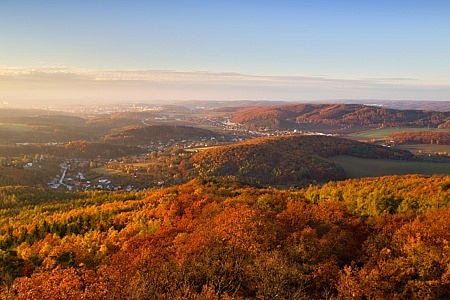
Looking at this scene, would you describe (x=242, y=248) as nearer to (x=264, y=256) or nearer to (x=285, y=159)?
(x=264, y=256)

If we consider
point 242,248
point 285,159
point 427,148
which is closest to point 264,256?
point 242,248

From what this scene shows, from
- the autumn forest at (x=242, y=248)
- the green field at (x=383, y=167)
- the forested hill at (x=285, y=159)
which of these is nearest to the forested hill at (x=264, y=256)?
the autumn forest at (x=242, y=248)

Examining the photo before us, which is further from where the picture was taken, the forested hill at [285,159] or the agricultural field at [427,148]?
the agricultural field at [427,148]

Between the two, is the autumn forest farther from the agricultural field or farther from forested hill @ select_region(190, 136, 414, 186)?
the agricultural field

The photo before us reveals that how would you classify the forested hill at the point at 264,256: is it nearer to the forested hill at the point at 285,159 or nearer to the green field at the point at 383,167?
the forested hill at the point at 285,159

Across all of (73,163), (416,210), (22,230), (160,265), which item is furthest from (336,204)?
(73,163)
